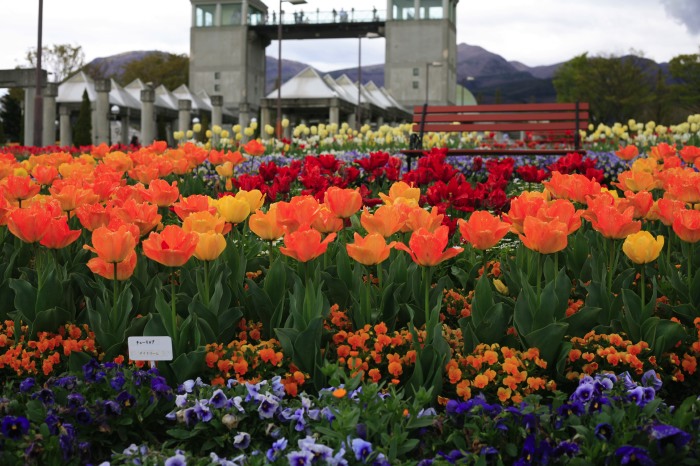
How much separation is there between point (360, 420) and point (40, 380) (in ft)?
4.65

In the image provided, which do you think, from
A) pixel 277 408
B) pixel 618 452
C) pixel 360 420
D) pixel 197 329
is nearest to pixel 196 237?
pixel 197 329

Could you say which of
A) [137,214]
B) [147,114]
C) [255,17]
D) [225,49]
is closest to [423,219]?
[137,214]

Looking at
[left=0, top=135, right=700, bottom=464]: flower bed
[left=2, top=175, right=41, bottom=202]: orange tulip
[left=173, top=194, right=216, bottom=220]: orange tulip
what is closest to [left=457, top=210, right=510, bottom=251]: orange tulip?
[left=0, top=135, right=700, bottom=464]: flower bed

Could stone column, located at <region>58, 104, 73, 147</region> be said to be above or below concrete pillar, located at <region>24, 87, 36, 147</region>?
above

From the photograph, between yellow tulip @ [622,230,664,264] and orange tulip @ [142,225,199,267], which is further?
yellow tulip @ [622,230,664,264]

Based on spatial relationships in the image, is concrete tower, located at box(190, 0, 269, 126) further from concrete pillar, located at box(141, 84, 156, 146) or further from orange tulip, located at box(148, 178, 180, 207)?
orange tulip, located at box(148, 178, 180, 207)

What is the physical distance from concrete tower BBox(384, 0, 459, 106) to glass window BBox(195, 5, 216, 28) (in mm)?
15575

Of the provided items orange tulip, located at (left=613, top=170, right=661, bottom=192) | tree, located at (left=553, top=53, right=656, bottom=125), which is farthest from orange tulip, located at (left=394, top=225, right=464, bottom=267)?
tree, located at (left=553, top=53, right=656, bottom=125)

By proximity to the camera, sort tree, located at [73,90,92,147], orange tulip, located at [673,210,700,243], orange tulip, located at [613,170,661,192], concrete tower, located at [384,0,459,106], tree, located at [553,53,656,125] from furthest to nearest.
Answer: concrete tower, located at [384,0,459,106] → tree, located at [553,53,656,125] → tree, located at [73,90,92,147] → orange tulip, located at [613,170,661,192] → orange tulip, located at [673,210,700,243]

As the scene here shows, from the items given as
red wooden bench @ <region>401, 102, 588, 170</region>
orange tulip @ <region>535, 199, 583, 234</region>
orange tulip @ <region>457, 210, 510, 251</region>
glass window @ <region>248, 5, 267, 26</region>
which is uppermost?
glass window @ <region>248, 5, 267, 26</region>

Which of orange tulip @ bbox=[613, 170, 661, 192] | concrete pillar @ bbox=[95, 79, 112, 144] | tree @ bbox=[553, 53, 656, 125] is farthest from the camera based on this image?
tree @ bbox=[553, 53, 656, 125]

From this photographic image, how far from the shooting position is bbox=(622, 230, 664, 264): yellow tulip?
10.9ft

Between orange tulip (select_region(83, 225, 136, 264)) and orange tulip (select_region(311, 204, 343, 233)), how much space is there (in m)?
0.84

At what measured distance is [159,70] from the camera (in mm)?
77188
